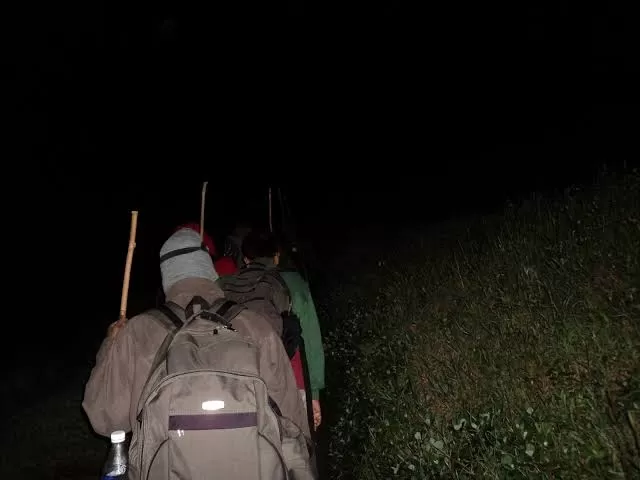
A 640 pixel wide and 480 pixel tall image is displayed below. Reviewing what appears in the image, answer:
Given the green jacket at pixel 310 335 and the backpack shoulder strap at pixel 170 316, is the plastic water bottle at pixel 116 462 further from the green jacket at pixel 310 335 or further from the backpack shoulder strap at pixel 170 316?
the green jacket at pixel 310 335

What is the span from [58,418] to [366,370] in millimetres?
4004

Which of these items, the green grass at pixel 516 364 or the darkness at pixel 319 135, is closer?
the green grass at pixel 516 364

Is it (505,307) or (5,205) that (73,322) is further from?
(5,205)

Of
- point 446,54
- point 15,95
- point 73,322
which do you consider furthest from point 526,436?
point 15,95

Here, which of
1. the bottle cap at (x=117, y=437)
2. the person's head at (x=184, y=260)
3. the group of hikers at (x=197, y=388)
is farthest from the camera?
the person's head at (x=184, y=260)

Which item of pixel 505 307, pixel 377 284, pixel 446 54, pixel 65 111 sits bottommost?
pixel 505 307

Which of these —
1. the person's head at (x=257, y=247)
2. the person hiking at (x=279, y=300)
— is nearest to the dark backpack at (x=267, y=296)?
the person hiking at (x=279, y=300)

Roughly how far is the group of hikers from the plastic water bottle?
8 cm

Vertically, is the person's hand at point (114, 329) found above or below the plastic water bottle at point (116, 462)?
above

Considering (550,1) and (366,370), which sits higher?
(550,1)

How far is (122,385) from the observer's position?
8.85 ft

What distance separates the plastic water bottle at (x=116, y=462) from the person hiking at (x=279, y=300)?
1199 mm

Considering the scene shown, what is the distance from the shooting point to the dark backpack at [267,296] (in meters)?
3.77

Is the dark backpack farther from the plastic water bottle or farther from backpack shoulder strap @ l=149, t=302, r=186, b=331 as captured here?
the plastic water bottle
